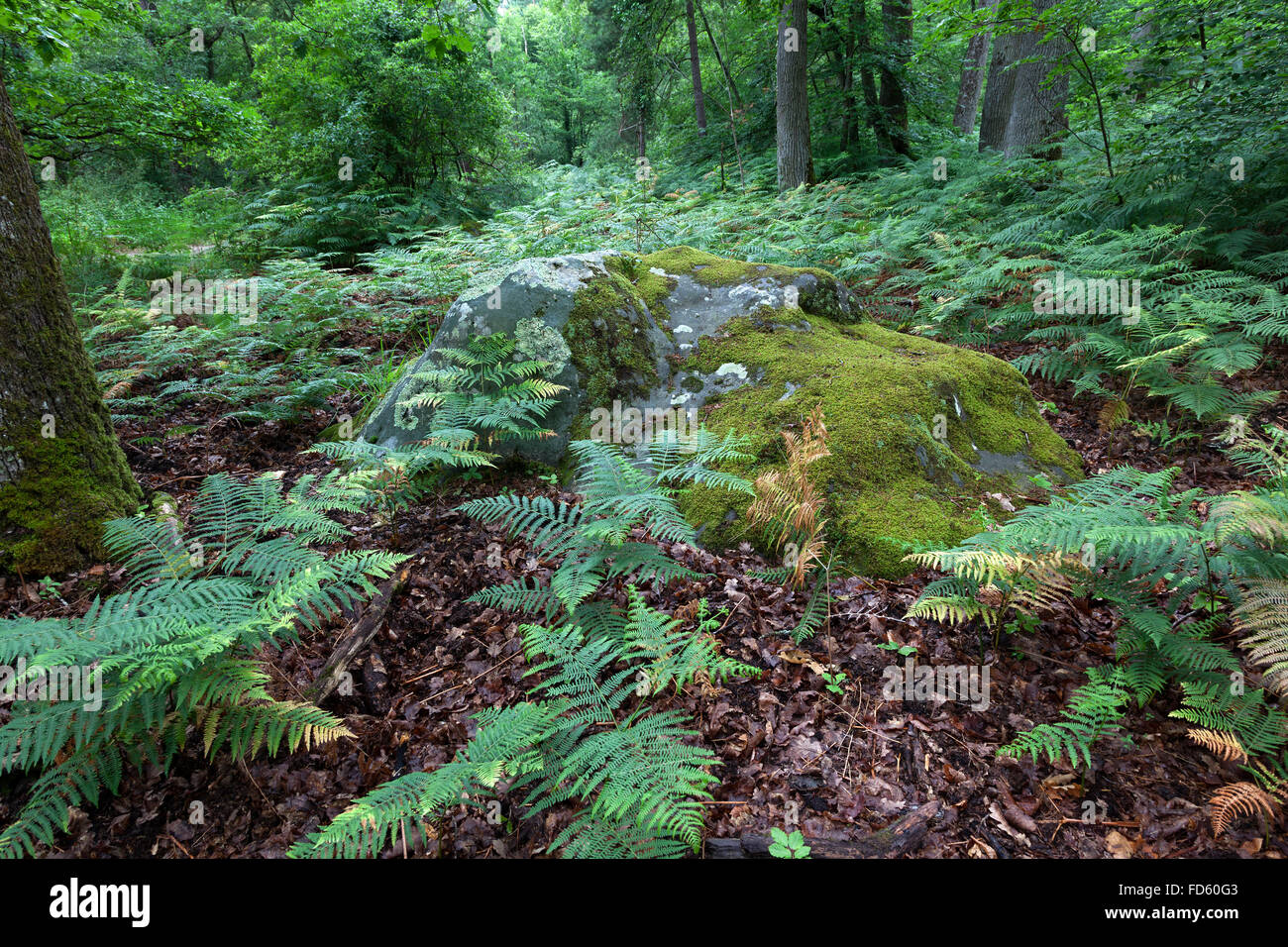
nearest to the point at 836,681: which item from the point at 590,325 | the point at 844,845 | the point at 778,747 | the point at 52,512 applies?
the point at 778,747

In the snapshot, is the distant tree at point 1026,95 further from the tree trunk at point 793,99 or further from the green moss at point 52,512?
the green moss at point 52,512

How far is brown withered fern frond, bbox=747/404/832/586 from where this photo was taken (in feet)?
9.53

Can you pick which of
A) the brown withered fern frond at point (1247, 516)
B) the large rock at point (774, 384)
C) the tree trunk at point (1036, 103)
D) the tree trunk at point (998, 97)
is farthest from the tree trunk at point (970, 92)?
the brown withered fern frond at point (1247, 516)

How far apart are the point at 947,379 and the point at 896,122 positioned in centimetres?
1057

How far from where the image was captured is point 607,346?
458cm

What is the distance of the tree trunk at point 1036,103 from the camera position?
867cm

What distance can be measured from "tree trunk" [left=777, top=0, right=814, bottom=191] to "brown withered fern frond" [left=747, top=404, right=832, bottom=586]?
30.0 feet

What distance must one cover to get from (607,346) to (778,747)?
10.4 ft

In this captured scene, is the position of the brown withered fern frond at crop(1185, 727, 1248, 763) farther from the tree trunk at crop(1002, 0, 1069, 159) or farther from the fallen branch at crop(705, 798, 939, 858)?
the tree trunk at crop(1002, 0, 1069, 159)

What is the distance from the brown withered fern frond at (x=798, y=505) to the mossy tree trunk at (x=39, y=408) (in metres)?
3.90

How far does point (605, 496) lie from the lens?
293 centimetres

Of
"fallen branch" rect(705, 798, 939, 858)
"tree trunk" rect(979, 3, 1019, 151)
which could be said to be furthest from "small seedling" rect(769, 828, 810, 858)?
"tree trunk" rect(979, 3, 1019, 151)

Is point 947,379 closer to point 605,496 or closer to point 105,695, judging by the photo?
point 605,496

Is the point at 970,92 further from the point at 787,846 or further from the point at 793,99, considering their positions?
the point at 787,846
